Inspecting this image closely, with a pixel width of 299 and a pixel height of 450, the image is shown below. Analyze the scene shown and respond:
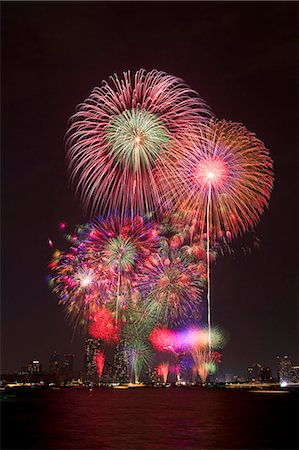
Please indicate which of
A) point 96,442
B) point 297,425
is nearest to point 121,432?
point 96,442

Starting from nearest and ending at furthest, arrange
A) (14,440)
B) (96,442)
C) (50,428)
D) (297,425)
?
(96,442) → (14,440) → (50,428) → (297,425)

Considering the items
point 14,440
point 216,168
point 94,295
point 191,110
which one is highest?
point 191,110

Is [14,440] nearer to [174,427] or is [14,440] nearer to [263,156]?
[174,427]

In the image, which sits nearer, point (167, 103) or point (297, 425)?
point (297, 425)

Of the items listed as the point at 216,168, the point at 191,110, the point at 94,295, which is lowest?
the point at 94,295

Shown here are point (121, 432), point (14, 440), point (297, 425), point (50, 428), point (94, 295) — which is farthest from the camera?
point (94, 295)

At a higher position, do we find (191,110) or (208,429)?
(191,110)

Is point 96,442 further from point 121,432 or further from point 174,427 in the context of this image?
point 174,427

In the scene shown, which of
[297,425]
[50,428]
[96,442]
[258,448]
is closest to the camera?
[258,448]

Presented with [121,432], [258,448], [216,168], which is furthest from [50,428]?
[216,168]
